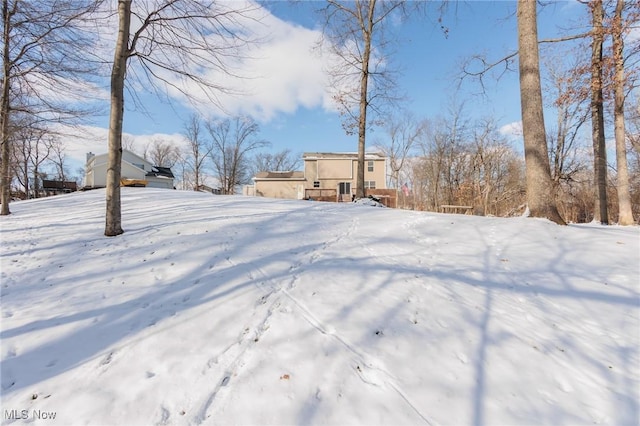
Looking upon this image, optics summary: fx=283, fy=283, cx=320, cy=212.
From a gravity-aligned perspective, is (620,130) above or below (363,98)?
below

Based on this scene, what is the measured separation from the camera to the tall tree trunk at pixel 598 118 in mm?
9484

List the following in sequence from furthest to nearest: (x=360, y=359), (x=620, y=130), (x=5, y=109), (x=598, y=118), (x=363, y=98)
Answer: (x=363, y=98) → (x=598, y=118) → (x=620, y=130) → (x=5, y=109) → (x=360, y=359)

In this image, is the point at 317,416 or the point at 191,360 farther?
the point at 191,360

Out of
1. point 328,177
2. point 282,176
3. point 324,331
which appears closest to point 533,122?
point 324,331

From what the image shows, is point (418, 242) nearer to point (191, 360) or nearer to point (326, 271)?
point (326, 271)

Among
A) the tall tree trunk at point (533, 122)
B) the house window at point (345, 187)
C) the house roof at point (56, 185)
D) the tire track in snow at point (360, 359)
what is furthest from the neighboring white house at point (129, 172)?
the tall tree trunk at point (533, 122)

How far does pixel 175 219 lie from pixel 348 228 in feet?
12.5

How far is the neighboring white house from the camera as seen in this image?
30656 millimetres

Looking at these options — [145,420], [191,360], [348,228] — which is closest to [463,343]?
[191,360]

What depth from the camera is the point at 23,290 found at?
3.29 metres

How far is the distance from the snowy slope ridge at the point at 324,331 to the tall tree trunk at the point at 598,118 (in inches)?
293

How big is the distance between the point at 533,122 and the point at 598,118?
7.16 meters

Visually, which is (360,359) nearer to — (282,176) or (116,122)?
(116,122)

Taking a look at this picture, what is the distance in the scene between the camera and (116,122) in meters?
5.12
